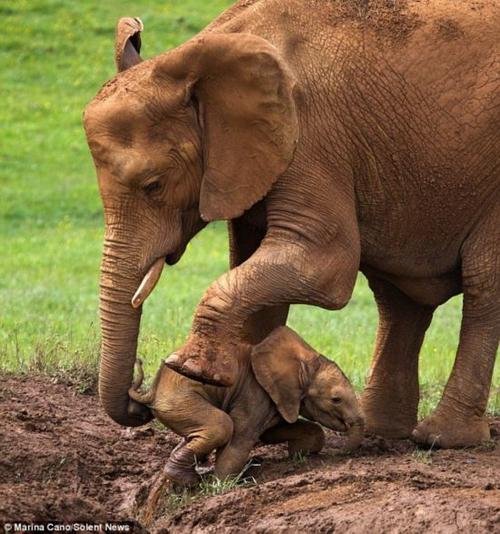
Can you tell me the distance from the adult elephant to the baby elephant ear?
0.26 metres

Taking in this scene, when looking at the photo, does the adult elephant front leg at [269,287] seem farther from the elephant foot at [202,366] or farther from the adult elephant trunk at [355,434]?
the adult elephant trunk at [355,434]

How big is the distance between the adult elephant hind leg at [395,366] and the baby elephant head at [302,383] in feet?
4.07

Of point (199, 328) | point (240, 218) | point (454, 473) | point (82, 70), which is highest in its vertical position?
point (82, 70)

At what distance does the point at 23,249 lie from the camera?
21719 millimetres

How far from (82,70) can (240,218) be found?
24.4 m

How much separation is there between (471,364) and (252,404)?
4.74 feet

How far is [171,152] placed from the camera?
8.21 meters

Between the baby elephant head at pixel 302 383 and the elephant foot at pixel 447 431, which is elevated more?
the baby elephant head at pixel 302 383

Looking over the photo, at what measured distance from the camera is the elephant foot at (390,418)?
9.79m

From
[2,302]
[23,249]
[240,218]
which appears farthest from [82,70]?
[240,218]

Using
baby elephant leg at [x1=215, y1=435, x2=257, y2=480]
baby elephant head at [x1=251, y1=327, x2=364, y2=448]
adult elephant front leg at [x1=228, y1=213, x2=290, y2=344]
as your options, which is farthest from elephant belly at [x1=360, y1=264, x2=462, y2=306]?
baby elephant leg at [x1=215, y1=435, x2=257, y2=480]

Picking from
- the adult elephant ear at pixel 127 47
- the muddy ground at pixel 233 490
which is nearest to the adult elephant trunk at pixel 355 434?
the muddy ground at pixel 233 490

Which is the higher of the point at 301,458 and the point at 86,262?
the point at 86,262

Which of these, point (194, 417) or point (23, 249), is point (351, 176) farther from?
point (23, 249)
